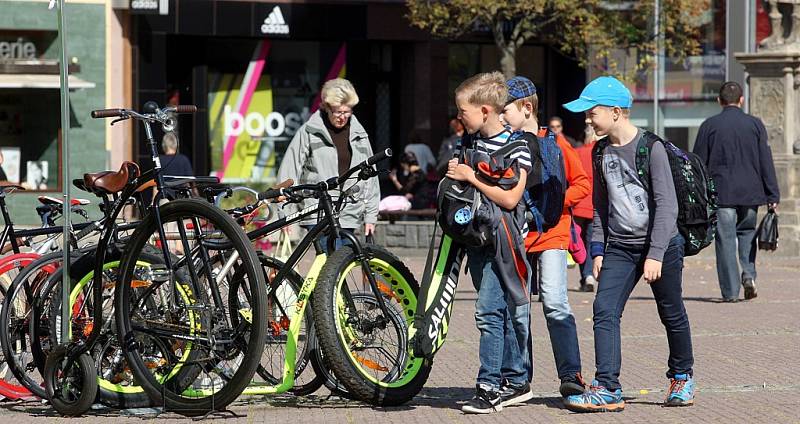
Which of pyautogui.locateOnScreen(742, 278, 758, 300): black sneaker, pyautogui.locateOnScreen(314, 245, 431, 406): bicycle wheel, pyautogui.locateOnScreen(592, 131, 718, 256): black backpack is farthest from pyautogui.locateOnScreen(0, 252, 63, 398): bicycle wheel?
pyautogui.locateOnScreen(742, 278, 758, 300): black sneaker

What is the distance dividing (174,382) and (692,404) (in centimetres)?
246

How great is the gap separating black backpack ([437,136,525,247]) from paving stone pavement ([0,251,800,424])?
0.83 m

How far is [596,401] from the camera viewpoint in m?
7.31

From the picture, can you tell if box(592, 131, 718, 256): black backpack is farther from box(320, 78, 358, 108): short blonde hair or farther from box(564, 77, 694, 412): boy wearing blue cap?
box(320, 78, 358, 108): short blonde hair

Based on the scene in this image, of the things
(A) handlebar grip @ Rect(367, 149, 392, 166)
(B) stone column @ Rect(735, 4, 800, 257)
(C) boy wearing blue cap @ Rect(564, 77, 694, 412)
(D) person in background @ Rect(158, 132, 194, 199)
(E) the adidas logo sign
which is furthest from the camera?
(E) the adidas logo sign

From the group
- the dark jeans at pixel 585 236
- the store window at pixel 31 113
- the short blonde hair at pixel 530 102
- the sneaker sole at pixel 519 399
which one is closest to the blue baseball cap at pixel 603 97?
the short blonde hair at pixel 530 102

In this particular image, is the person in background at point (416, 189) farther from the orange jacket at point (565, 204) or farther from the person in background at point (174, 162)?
the orange jacket at point (565, 204)

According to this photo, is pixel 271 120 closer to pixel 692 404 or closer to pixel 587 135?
pixel 587 135

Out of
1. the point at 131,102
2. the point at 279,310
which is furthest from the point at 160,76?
the point at 279,310

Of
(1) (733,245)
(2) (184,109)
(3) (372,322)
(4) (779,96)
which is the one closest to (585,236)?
(1) (733,245)

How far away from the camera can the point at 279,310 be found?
24.5 ft

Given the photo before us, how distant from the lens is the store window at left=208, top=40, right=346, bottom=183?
2853cm

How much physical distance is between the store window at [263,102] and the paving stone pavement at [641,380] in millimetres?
16008

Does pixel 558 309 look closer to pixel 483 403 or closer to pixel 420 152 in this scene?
pixel 483 403
